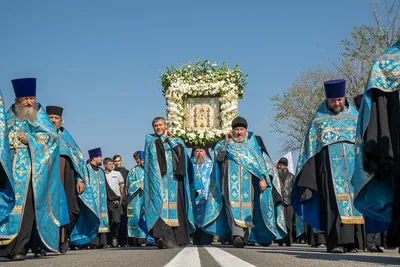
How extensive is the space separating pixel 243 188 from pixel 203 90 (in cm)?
518

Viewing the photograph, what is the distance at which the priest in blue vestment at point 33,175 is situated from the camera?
988 cm

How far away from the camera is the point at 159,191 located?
43.2 feet

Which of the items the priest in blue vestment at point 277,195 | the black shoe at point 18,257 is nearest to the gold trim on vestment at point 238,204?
the priest in blue vestment at point 277,195

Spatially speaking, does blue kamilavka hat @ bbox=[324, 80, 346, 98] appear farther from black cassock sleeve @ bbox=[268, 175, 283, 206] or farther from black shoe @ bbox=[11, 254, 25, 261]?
black cassock sleeve @ bbox=[268, 175, 283, 206]

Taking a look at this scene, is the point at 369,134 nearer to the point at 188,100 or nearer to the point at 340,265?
the point at 340,265

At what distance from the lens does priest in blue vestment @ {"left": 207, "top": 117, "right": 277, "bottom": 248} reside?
558 inches

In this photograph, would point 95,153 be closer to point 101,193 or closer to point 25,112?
point 101,193

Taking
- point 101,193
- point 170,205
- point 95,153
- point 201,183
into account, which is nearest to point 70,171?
point 170,205

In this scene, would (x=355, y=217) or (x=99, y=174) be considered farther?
(x=99, y=174)

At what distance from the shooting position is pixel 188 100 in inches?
749

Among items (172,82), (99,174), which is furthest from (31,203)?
(172,82)

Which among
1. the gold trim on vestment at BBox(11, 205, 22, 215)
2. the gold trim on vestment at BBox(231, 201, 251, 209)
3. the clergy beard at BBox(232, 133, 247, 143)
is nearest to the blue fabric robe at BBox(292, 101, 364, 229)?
the gold trim on vestment at BBox(231, 201, 251, 209)

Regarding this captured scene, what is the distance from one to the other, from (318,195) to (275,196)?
6835 mm

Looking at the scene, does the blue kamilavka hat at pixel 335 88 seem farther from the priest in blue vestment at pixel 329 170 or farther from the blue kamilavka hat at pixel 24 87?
the blue kamilavka hat at pixel 24 87
